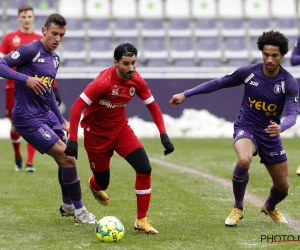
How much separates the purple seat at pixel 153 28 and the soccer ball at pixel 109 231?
A: 14416 millimetres

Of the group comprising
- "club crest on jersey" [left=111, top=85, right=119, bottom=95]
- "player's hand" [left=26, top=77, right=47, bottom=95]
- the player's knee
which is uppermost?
"player's hand" [left=26, top=77, right=47, bottom=95]

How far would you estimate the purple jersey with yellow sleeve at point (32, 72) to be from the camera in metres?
7.03

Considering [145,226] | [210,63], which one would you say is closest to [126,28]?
[210,63]

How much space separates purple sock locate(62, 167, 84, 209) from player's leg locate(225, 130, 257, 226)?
1399mm

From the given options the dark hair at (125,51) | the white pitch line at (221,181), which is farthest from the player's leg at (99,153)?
the white pitch line at (221,181)

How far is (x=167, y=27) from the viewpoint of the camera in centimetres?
2062

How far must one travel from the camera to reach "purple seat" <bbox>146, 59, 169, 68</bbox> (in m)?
19.6

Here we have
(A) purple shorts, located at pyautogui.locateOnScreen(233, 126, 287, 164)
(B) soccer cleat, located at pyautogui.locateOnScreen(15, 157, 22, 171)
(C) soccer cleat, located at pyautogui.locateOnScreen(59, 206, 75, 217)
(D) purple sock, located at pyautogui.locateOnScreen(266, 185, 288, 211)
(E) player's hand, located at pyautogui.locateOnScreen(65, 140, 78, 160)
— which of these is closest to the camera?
(E) player's hand, located at pyautogui.locateOnScreen(65, 140, 78, 160)

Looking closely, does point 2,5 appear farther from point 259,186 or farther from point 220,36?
point 259,186

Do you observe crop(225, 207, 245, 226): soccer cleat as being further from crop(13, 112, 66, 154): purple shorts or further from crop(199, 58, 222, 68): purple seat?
crop(199, 58, 222, 68): purple seat

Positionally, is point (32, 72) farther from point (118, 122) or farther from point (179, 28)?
point (179, 28)

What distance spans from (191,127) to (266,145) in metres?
11.2

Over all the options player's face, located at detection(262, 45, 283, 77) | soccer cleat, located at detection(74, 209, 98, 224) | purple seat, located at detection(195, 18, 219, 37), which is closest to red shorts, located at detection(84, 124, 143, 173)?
soccer cleat, located at detection(74, 209, 98, 224)

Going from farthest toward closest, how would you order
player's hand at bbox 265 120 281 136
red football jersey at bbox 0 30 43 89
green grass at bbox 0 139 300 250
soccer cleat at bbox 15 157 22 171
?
soccer cleat at bbox 15 157 22 171
red football jersey at bbox 0 30 43 89
player's hand at bbox 265 120 281 136
green grass at bbox 0 139 300 250
